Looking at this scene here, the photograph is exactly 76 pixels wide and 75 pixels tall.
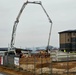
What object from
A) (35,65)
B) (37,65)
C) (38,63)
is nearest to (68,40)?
(38,63)

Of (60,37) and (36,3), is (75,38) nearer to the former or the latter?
(60,37)

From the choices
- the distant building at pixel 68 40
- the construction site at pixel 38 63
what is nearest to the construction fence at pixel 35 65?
the construction site at pixel 38 63

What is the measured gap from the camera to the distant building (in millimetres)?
104188

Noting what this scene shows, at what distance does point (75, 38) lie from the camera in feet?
341

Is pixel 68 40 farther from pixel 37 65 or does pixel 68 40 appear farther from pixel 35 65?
pixel 35 65

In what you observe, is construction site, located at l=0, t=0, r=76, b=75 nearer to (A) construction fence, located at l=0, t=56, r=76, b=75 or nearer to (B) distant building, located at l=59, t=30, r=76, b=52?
(A) construction fence, located at l=0, t=56, r=76, b=75

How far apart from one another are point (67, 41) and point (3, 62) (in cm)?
6707

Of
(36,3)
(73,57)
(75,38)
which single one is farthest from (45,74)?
(75,38)

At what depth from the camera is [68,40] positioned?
106 metres

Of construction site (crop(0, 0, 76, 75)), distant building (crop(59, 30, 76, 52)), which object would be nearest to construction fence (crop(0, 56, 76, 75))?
construction site (crop(0, 0, 76, 75))

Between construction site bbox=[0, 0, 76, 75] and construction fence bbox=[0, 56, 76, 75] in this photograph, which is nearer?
construction site bbox=[0, 0, 76, 75]

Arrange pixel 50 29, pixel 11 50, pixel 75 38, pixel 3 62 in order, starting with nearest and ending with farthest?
pixel 3 62 < pixel 11 50 < pixel 50 29 < pixel 75 38

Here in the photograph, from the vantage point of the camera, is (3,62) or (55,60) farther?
(55,60)

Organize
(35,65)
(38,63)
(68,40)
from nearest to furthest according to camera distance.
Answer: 1. (35,65)
2. (38,63)
3. (68,40)
